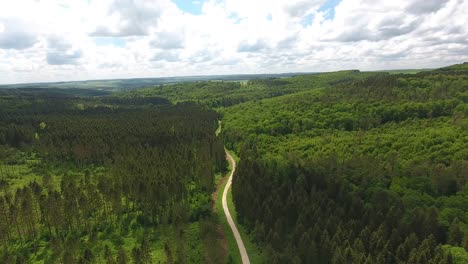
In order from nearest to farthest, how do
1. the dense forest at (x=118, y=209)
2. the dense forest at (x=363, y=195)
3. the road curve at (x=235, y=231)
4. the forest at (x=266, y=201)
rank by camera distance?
the dense forest at (x=363, y=195) → the forest at (x=266, y=201) → the road curve at (x=235, y=231) → the dense forest at (x=118, y=209)

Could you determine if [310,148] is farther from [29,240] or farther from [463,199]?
→ [29,240]

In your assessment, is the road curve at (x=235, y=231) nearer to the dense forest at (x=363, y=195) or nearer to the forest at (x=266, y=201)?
the forest at (x=266, y=201)

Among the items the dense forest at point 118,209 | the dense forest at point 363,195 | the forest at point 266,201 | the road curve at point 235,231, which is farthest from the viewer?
the dense forest at point 118,209

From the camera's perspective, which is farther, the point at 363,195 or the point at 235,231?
the point at 363,195

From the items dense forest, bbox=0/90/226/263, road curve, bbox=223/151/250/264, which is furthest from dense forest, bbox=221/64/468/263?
dense forest, bbox=0/90/226/263

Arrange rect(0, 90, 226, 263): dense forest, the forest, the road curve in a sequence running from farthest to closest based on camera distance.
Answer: rect(0, 90, 226, 263): dense forest
the road curve
the forest

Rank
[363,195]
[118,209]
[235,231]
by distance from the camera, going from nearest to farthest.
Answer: [235,231] < [363,195] < [118,209]

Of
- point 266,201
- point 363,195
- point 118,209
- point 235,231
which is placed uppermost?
point 266,201

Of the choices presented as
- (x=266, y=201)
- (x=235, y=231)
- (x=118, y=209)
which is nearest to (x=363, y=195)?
(x=266, y=201)

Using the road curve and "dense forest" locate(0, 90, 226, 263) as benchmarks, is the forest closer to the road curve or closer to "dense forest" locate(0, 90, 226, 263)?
"dense forest" locate(0, 90, 226, 263)

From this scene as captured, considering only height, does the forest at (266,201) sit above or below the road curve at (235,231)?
above

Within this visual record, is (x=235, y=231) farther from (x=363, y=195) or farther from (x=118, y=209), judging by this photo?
(x=363, y=195)

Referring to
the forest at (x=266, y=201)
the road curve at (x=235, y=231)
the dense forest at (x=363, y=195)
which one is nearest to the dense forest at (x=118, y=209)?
the forest at (x=266, y=201)

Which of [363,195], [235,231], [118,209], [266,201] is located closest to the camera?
[266,201]
